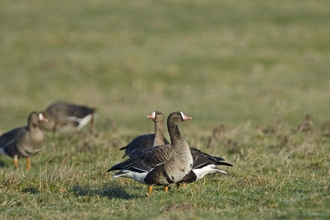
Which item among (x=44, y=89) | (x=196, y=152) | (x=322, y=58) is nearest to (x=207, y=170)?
(x=196, y=152)

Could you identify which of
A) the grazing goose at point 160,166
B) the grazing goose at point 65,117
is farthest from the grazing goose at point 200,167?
the grazing goose at point 65,117

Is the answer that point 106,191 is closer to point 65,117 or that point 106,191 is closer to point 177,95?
point 65,117

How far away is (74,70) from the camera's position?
28.6 meters

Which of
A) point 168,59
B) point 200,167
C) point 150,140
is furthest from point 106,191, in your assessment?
point 168,59

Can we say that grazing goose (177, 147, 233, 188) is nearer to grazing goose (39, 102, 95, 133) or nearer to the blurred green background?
the blurred green background

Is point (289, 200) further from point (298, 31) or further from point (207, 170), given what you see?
point (298, 31)

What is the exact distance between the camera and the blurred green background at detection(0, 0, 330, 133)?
23.1 meters

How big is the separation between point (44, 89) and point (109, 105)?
3816 millimetres

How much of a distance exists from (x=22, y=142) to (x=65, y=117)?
17.9 ft

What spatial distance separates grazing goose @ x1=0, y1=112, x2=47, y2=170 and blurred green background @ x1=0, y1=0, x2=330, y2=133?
4.42 meters

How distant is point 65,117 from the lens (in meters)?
19.9

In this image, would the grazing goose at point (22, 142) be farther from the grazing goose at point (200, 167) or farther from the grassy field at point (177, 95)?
the grazing goose at point (200, 167)

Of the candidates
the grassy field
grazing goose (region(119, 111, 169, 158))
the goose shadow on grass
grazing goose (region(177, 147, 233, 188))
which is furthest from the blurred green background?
the goose shadow on grass

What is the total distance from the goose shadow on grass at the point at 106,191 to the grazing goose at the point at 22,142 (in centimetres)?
512
